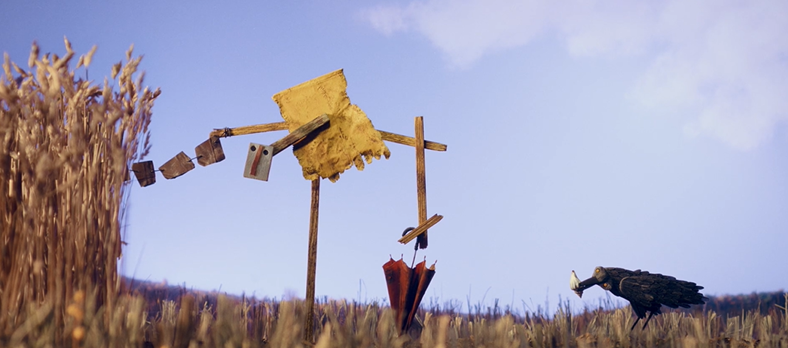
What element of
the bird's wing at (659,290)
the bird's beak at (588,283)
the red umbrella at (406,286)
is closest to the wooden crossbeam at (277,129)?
the red umbrella at (406,286)

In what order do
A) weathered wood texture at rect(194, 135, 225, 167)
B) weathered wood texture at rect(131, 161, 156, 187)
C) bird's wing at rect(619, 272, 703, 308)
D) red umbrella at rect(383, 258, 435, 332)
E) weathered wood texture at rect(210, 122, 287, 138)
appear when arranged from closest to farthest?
weathered wood texture at rect(131, 161, 156, 187) < weathered wood texture at rect(194, 135, 225, 167) < weathered wood texture at rect(210, 122, 287, 138) < red umbrella at rect(383, 258, 435, 332) < bird's wing at rect(619, 272, 703, 308)

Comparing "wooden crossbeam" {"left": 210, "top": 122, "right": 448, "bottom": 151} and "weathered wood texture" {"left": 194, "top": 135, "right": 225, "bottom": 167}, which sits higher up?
"wooden crossbeam" {"left": 210, "top": 122, "right": 448, "bottom": 151}

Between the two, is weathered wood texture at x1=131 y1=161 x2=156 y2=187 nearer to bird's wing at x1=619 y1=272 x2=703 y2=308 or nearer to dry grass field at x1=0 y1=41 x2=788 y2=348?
dry grass field at x1=0 y1=41 x2=788 y2=348

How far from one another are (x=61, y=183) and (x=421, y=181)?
2.60 metres

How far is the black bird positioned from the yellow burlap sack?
7.82 feet

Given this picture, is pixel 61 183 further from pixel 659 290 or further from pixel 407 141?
pixel 659 290

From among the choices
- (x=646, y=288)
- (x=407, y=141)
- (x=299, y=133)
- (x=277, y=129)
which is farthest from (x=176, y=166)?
(x=646, y=288)

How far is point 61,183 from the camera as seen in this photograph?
10.4 feet

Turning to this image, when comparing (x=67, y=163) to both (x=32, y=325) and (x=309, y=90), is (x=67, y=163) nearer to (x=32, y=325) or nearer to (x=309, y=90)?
(x=32, y=325)

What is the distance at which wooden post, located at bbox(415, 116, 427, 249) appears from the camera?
4918mm

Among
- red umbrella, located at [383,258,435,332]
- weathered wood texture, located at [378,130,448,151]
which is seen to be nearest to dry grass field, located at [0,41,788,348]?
red umbrella, located at [383,258,435,332]

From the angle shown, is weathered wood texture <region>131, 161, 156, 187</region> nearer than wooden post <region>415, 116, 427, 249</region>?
Yes

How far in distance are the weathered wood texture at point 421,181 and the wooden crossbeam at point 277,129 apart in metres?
0.06

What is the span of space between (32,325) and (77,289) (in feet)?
0.90
